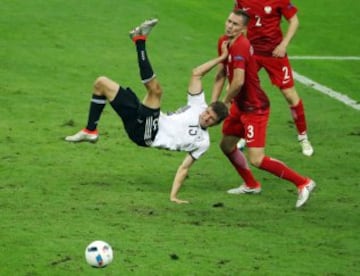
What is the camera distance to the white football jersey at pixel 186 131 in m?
14.2

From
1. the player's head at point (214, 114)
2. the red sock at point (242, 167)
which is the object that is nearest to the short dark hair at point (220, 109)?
the player's head at point (214, 114)

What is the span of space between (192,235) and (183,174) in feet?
4.94

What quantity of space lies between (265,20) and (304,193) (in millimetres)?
3586

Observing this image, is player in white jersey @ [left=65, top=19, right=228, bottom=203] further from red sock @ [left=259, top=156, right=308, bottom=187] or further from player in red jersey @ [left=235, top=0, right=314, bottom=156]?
player in red jersey @ [left=235, top=0, right=314, bottom=156]

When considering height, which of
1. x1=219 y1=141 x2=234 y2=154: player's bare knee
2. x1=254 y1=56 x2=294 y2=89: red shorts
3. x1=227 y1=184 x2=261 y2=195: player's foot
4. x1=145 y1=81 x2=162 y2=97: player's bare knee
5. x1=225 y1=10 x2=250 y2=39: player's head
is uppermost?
x1=225 y1=10 x2=250 y2=39: player's head

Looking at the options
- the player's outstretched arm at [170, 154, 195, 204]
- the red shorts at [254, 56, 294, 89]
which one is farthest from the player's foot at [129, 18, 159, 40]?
the red shorts at [254, 56, 294, 89]

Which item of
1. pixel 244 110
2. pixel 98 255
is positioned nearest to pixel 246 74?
pixel 244 110

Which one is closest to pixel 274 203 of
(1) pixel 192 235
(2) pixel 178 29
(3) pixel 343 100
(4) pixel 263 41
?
(1) pixel 192 235

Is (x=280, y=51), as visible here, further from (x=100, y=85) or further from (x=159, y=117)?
(x=100, y=85)

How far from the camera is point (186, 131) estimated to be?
46.6 feet

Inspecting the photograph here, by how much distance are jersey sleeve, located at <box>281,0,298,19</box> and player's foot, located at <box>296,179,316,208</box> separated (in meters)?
3.26

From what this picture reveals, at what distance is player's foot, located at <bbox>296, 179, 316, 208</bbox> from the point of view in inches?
566

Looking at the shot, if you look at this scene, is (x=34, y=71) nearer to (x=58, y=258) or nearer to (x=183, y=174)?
(x=183, y=174)

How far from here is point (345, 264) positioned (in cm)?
1211
